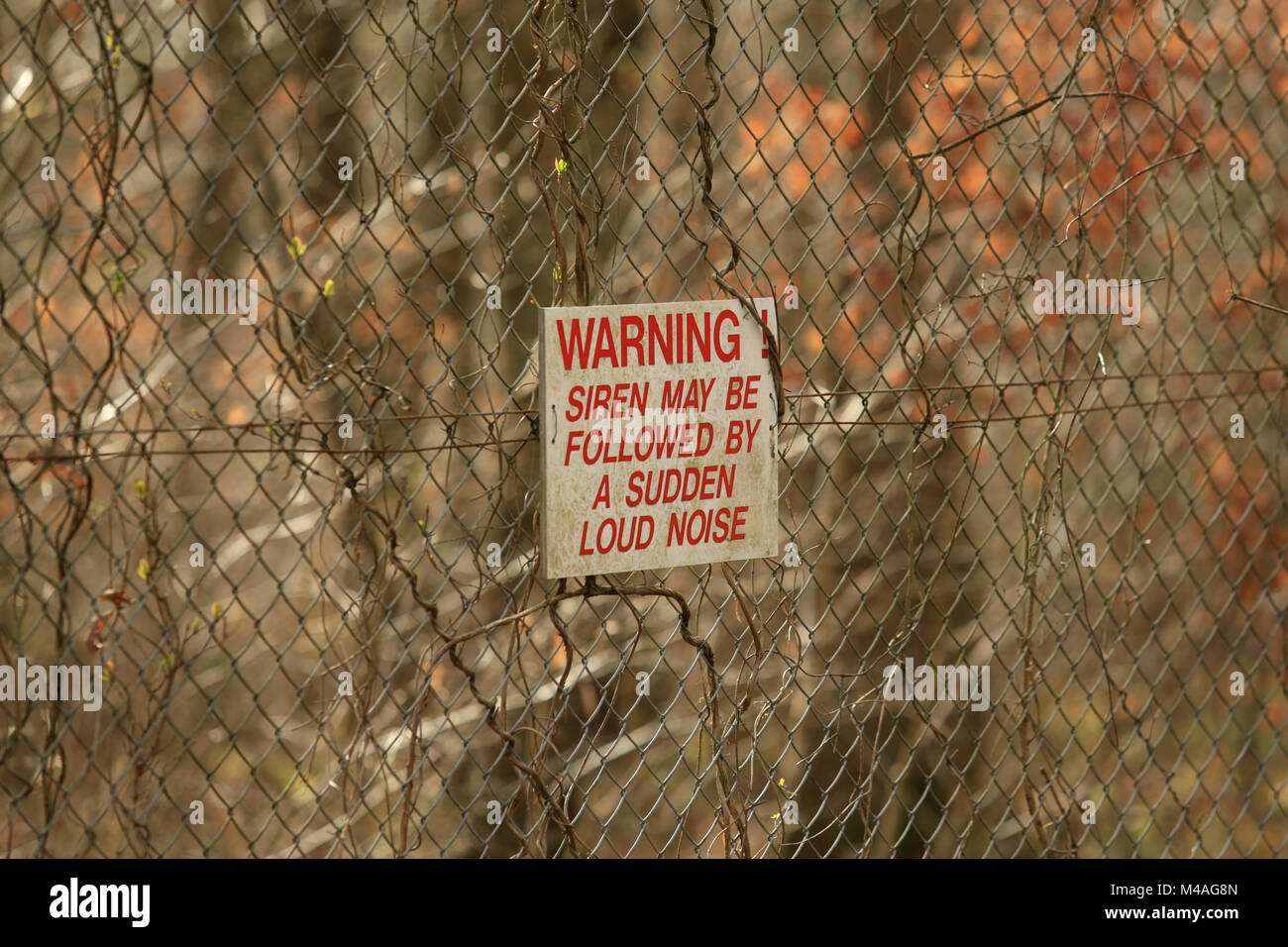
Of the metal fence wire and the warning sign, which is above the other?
the metal fence wire

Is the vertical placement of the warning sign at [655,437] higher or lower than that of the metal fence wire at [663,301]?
lower

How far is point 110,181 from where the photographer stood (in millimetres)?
2172

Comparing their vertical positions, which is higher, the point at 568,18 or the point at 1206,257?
the point at 1206,257

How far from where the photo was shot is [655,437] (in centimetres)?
223

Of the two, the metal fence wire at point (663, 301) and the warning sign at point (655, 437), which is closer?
the warning sign at point (655, 437)

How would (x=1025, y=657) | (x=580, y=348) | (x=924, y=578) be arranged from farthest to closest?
(x=924, y=578) < (x=1025, y=657) < (x=580, y=348)

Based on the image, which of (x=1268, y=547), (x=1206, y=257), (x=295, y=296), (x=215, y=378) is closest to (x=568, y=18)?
(x=295, y=296)

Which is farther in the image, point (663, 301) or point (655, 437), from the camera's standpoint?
point (663, 301)

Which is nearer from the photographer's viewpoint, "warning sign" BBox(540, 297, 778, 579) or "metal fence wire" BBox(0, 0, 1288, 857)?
"warning sign" BBox(540, 297, 778, 579)

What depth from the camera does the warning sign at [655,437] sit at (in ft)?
7.10

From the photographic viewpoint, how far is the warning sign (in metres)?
2.16
